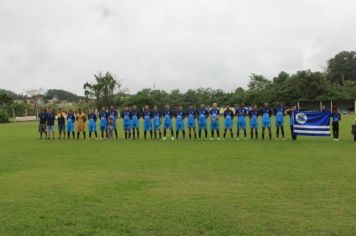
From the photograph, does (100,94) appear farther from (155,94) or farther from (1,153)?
(1,153)

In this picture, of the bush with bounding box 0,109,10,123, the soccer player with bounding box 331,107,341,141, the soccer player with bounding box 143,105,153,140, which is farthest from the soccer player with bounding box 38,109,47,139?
the bush with bounding box 0,109,10,123

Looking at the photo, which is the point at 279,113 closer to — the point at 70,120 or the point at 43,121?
the point at 70,120

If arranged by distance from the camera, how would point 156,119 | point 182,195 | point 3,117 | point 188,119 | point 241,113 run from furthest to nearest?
1. point 3,117
2. point 156,119
3. point 188,119
4. point 241,113
5. point 182,195

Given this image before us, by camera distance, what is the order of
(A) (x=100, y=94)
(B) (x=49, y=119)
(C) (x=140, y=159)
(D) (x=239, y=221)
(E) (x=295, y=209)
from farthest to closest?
(A) (x=100, y=94) < (B) (x=49, y=119) < (C) (x=140, y=159) < (E) (x=295, y=209) < (D) (x=239, y=221)

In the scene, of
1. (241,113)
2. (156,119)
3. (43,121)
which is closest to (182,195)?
(241,113)

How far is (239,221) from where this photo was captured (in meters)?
6.26

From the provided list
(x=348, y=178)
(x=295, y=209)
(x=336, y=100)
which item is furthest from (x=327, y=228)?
(x=336, y=100)

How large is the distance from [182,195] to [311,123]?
1363 cm

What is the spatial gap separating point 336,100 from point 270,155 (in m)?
49.7

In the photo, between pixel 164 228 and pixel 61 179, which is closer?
pixel 164 228

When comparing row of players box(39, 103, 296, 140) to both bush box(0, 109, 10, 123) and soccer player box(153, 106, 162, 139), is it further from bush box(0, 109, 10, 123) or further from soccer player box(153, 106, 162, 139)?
bush box(0, 109, 10, 123)

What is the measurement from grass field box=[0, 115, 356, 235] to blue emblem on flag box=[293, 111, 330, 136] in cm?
618

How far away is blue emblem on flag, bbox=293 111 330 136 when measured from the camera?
20.1m

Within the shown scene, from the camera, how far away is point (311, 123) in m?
20.2
